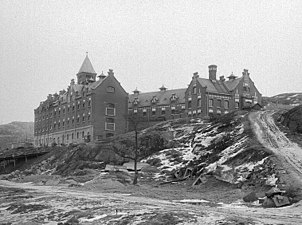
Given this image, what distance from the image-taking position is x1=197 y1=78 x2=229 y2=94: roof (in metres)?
85.2

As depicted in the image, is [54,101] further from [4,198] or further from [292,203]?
[292,203]

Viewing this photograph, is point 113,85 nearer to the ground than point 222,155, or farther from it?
farther from it

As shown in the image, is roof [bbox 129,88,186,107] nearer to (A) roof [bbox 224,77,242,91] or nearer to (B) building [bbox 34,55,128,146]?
(B) building [bbox 34,55,128,146]

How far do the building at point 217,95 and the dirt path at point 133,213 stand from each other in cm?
5634

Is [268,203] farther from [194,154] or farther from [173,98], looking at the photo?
[173,98]

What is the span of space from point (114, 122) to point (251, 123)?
39.7 metres

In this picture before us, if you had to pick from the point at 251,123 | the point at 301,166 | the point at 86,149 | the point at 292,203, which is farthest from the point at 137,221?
the point at 86,149

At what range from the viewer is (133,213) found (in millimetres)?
23078

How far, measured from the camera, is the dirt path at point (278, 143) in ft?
120

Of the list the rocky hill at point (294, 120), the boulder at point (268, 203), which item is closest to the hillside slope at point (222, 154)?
the rocky hill at point (294, 120)

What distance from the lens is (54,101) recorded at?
10688 cm

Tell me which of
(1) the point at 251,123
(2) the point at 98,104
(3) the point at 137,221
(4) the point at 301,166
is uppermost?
(2) the point at 98,104

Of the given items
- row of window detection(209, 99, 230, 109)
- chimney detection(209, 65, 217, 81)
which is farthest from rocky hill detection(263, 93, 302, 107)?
row of window detection(209, 99, 230, 109)

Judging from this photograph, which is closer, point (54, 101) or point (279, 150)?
point (279, 150)
